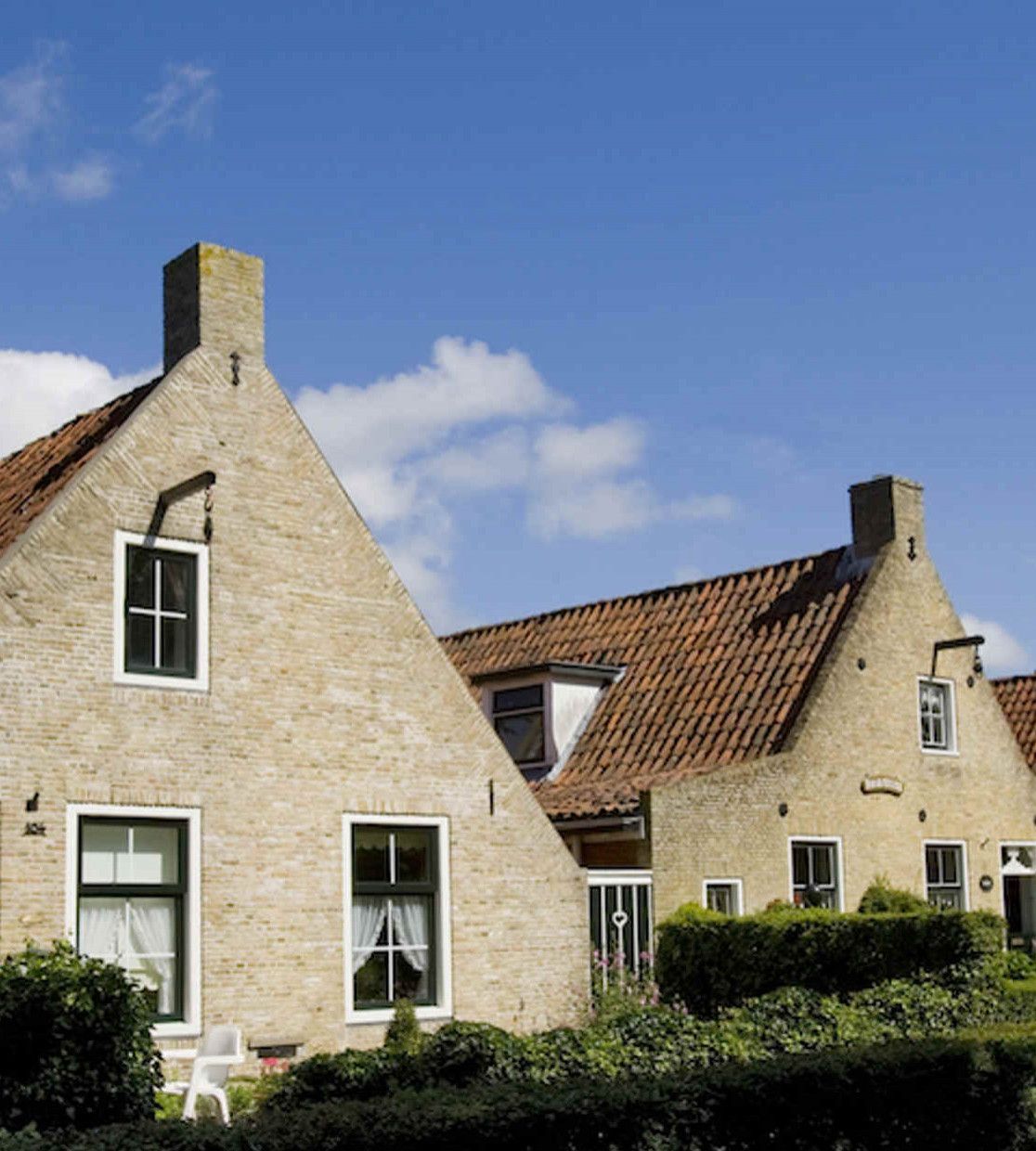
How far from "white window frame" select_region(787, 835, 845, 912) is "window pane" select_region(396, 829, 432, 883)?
6.93 metres

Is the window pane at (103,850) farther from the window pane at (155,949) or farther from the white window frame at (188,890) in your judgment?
the window pane at (155,949)

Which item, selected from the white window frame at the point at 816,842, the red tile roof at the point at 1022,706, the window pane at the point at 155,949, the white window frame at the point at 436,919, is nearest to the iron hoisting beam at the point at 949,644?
the white window frame at the point at 816,842

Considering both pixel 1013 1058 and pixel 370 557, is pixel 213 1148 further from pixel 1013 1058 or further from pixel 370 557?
pixel 370 557

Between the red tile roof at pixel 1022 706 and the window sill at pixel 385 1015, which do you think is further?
the red tile roof at pixel 1022 706

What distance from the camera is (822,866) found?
2483 centimetres

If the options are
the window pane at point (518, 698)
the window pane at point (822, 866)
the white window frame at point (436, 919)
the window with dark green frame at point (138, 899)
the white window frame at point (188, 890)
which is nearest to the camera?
the white window frame at point (188, 890)

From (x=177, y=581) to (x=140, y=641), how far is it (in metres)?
0.79

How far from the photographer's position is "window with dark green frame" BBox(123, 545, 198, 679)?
670 inches

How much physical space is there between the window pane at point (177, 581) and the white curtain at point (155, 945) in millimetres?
3007

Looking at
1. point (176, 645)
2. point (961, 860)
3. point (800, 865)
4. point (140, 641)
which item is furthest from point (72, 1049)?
point (961, 860)

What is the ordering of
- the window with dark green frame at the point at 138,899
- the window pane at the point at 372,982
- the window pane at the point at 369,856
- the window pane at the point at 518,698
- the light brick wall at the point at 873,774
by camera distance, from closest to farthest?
the window with dark green frame at the point at 138,899 < the window pane at the point at 372,982 < the window pane at the point at 369,856 < the light brick wall at the point at 873,774 < the window pane at the point at 518,698

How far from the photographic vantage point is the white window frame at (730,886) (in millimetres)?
22328

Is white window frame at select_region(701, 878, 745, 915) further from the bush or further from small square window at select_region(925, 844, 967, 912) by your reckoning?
the bush

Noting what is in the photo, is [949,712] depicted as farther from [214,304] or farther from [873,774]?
[214,304]
